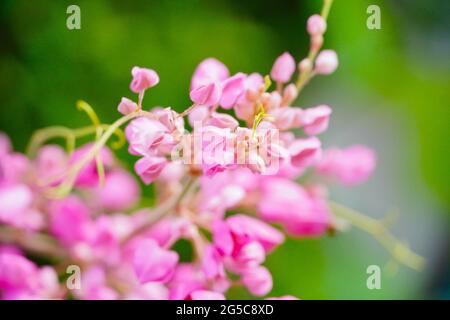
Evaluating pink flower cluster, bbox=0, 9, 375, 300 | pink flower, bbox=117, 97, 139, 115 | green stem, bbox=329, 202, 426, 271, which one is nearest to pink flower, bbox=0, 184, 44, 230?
pink flower cluster, bbox=0, 9, 375, 300

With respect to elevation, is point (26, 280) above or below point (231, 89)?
below

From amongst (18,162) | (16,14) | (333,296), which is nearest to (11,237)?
(18,162)

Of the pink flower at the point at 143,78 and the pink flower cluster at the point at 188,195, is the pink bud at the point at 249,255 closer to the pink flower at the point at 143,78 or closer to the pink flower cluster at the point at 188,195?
the pink flower cluster at the point at 188,195

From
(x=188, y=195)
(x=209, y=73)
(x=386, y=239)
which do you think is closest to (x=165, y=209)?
(x=188, y=195)

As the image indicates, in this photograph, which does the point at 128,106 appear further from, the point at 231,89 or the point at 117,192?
the point at 117,192

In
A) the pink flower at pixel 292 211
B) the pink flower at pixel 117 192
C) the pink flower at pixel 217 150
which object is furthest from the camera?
the pink flower at pixel 117 192

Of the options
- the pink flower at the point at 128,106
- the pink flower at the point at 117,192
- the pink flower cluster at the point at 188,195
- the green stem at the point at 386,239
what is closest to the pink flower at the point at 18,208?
the pink flower cluster at the point at 188,195
